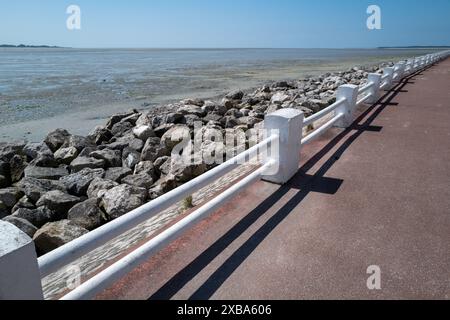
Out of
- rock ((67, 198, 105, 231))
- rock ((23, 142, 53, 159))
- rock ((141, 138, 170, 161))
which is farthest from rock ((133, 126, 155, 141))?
rock ((67, 198, 105, 231))

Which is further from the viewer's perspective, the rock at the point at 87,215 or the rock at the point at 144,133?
the rock at the point at 144,133

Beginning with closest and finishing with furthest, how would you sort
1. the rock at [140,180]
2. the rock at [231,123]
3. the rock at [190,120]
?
the rock at [140,180] → the rock at [231,123] → the rock at [190,120]

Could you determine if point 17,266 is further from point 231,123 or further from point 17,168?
point 231,123

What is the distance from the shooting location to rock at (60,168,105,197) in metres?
7.16

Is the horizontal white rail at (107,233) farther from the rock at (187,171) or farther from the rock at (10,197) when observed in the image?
the rock at (10,197)

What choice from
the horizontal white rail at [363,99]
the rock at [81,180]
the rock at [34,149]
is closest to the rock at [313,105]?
the horizontal white rail at [363,99]

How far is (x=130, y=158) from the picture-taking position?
887 cm

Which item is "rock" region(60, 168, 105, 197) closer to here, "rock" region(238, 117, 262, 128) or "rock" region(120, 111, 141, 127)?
"rock" region(238, 117, 262, 128)

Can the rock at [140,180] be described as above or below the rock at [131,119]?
below

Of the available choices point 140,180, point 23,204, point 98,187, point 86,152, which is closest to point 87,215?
point 98,187

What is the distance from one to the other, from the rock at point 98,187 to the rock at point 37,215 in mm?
724

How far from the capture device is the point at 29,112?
1809 centimetres

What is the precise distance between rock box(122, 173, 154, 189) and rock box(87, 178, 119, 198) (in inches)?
15.7

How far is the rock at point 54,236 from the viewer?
4.84m
